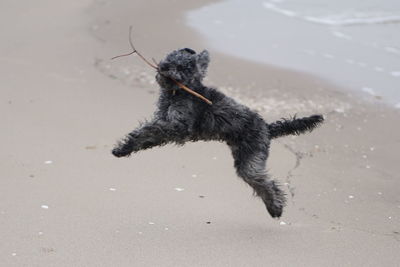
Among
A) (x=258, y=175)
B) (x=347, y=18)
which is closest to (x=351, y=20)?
(x=347, y=18)

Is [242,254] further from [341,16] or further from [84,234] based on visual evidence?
[341,16]

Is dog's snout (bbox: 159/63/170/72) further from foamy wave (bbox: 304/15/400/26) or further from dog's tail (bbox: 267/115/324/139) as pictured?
foamy wave (bbox: 304/15/400/26)

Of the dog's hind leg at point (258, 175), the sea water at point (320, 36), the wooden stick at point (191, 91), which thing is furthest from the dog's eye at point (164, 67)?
the sea water at point (320, 36)

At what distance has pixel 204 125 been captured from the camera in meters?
5.36

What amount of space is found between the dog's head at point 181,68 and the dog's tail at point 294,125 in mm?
831

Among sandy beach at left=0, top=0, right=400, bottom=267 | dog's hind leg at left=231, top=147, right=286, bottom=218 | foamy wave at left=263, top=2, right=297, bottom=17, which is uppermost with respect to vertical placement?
dog's hind leg at left=231, top=147, right=286, bottom=218

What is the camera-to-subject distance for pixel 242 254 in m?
5.52

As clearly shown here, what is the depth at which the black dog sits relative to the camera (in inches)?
203

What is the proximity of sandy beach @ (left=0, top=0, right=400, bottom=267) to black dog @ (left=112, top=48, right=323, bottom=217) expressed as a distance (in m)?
0.64

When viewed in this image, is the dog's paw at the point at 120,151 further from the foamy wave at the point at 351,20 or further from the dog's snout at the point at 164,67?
the foamy wave at the point at 351,20

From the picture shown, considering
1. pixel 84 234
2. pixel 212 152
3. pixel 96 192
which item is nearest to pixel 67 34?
pixel 212 152

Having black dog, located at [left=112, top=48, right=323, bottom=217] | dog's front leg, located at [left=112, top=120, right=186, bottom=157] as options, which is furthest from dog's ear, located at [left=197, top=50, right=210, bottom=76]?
dog's front leg, located at [left=112, top=120, right=186, bottom=157]

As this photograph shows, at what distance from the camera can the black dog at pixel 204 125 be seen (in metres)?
5.16

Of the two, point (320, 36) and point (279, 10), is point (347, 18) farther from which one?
point (320, 36)
